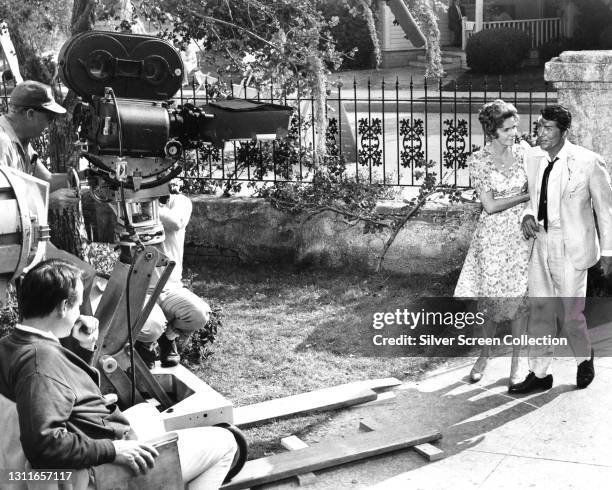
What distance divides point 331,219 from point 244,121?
171 inches

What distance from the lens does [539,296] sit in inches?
250

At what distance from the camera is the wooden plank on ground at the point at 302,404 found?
5.91 m

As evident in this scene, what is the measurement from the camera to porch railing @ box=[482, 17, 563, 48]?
87.1ft

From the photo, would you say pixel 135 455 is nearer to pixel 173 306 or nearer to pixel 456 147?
pixel 173 306

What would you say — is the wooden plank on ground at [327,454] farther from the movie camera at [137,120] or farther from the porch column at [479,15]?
the porch column at [479,15]

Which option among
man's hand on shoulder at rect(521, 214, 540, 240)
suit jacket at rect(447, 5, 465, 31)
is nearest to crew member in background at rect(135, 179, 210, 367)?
man's hand on shoulder at rect(521, 214, 540, 240)

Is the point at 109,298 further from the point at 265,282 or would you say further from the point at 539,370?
the point at 265,282

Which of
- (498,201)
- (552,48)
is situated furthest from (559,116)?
(552,48)

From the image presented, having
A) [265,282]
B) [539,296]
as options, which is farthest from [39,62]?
[539,296]

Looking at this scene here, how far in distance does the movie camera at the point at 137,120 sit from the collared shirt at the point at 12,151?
822 mm

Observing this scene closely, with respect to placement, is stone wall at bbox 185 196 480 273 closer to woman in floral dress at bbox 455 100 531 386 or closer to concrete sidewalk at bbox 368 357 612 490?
concrete sidewalk at bbox 368 357 612 490

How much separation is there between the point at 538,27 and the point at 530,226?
21829 mm

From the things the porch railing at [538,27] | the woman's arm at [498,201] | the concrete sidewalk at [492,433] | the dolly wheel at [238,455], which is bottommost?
the concrete sidewalk at [492,433]

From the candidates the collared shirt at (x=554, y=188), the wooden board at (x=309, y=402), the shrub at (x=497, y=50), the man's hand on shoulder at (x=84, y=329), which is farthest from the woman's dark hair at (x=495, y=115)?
the shrub at (x=497, y=50)
